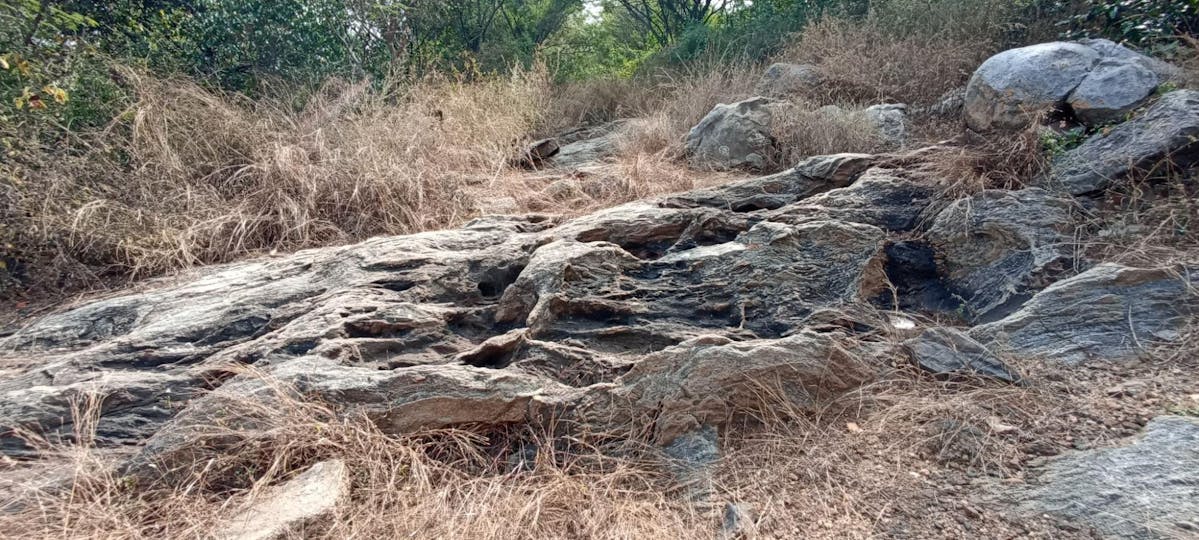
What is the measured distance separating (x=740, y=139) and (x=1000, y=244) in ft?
8.25

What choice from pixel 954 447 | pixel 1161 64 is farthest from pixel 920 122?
pixel 954 447

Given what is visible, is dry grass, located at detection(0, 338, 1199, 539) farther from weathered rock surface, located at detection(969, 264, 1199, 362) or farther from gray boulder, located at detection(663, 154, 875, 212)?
gray boulder, located at detection(663, 154, 875, 212)

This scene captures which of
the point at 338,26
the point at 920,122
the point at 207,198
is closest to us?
the point at 207,198

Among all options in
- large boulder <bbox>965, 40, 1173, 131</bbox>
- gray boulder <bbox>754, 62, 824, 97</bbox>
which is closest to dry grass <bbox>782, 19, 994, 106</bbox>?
gray boulder <bbox>754, 62, 824, 97</bbox>

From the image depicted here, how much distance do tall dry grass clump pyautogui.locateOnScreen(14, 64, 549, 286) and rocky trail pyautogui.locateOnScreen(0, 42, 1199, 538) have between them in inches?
21.5

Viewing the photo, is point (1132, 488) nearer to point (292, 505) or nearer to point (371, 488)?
point (371, 488)

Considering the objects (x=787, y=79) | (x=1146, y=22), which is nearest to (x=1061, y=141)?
(x=1146, y=22)

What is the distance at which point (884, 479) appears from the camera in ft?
7.53

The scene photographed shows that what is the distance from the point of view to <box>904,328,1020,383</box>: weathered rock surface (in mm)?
2580

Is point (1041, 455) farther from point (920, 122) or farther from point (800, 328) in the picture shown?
point (920, 122)

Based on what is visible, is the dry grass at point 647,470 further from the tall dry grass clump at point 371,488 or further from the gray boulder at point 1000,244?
the gray boulder at point 1000,244

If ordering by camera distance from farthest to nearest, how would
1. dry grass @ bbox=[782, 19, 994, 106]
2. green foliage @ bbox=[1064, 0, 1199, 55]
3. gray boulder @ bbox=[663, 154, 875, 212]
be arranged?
1. dry grass @ bbox=[782, 19, 994, 106]
2. green foliage @ bbox=[1064, 0, 1199, 55]
3. gray boulder @ bbox=[663, 154, 875, 212]

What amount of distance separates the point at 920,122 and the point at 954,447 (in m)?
3.68

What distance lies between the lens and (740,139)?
5293 millimetres
